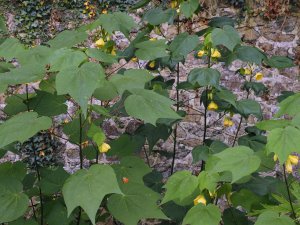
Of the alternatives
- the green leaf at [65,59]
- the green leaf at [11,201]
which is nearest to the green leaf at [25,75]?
the green leaf at [65,59]

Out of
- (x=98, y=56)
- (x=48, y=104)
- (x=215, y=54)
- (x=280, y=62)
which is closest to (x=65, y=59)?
(x=98, y=56)

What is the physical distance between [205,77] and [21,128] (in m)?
0.93

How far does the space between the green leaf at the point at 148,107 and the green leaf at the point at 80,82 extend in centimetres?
14

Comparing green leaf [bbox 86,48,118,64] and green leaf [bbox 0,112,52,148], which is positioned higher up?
green leaf [bbox 86,48,118,64]

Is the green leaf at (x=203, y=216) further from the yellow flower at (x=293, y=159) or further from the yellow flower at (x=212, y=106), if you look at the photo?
the yellow flower at (x=212, y=106)

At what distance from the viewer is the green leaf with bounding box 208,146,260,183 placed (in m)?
1.22

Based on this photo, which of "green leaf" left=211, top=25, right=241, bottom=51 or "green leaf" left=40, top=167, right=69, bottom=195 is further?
"green leaf" left=211, top=25, right=241, bottom=51

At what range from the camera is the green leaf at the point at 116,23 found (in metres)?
1.64

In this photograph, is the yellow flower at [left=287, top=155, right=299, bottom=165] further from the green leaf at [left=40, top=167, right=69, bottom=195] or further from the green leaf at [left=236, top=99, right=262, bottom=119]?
the green leaf at [left=40, top=167, right=69, bottom=195]

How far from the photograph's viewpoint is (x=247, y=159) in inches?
49.8

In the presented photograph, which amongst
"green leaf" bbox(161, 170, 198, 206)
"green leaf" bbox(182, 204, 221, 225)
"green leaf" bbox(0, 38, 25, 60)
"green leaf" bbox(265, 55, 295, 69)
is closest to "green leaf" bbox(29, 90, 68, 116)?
"green leaf" bbox(0, 38, 25, 60)

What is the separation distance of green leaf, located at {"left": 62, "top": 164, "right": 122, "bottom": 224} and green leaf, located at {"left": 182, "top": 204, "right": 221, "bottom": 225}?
1.05ft

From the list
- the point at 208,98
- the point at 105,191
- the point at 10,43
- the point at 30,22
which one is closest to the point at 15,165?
the point at 10,43

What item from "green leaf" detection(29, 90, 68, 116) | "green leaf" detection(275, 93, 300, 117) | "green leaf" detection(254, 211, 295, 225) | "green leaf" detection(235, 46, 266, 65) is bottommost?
"green leaf" detection(254, 211, 295, 225)
